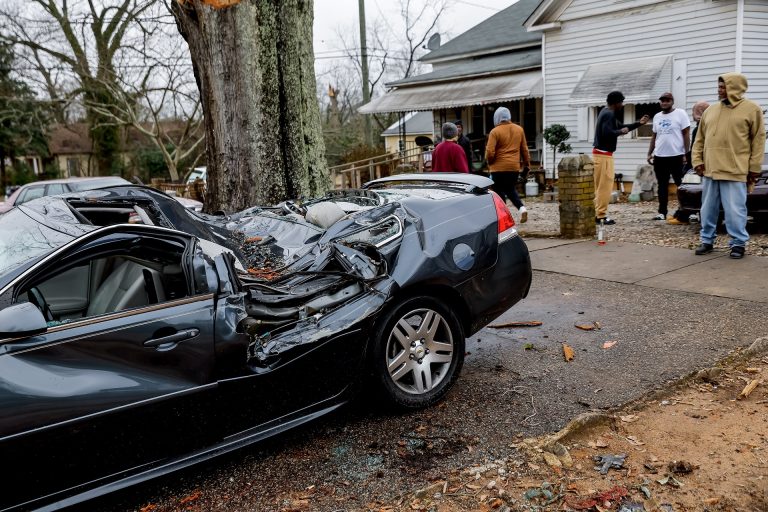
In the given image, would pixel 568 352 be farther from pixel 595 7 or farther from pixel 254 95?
pixel 595 7

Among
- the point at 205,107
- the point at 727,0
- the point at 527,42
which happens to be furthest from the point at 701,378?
the point at 527,42

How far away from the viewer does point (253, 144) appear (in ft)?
22.5

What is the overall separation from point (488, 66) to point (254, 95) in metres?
13.9

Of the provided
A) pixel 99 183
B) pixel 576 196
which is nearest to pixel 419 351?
pixel 576 196

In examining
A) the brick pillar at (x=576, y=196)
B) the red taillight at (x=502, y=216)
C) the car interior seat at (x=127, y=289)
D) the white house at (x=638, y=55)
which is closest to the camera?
the car interior seat at (x=127, y=289)

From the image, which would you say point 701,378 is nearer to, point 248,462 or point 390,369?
point 390,369

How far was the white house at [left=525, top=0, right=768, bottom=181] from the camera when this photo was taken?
13242 mm

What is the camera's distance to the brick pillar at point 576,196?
8273 millimetres

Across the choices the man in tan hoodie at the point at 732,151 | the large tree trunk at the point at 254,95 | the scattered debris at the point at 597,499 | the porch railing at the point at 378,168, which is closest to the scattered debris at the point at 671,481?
the scattered debris at the point at 597,499

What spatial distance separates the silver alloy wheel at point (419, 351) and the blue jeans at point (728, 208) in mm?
4512

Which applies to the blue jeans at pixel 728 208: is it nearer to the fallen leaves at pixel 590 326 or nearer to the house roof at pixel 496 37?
the fallen leaves at pixel 590 326

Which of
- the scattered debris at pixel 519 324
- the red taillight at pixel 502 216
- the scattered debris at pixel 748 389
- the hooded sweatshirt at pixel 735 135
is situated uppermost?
the hooded sweatshirt at pixel 735 135

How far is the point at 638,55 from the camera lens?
14977 mm

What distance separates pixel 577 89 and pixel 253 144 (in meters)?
11.2
